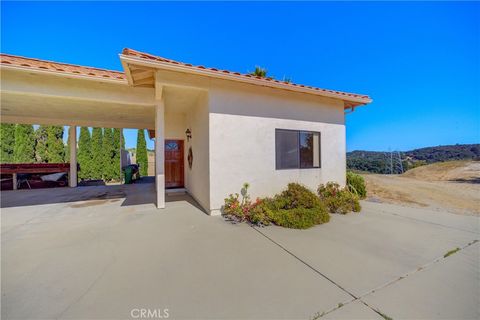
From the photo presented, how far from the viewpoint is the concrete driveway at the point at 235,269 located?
5.69 ft

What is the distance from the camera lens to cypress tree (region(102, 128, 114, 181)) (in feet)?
42.5

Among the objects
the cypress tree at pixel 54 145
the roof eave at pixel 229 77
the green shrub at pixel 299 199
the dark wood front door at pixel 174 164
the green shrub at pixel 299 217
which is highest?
the roof eave at pixel 229 77

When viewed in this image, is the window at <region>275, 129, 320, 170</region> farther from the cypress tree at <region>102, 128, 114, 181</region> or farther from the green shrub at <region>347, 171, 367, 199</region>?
the cypress tree at <region>102, 128, 114, 181</region>

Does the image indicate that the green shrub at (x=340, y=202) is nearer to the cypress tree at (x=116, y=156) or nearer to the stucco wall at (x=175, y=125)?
the stucco wall at (x=175, y=125)

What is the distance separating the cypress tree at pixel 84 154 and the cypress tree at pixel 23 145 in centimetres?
313

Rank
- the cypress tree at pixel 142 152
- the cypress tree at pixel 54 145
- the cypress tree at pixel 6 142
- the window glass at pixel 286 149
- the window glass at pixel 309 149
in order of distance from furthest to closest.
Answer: the cypress tree at pixel 142 152 → the cypress tree at pixel 54 145 → the cypress tree at pixel 6 142 → the window glass at pixel 309 149 → the window glass at pixel 286 149

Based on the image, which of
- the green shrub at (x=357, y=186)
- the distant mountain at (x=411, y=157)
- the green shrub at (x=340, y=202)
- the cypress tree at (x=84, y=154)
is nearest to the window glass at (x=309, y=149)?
the green shrub at (x=340, y=202)

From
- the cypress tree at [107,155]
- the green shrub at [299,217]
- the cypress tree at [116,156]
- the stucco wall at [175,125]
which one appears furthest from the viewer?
the cypress tree at [116,156]

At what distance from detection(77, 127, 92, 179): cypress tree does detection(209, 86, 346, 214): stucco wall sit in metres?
13.4

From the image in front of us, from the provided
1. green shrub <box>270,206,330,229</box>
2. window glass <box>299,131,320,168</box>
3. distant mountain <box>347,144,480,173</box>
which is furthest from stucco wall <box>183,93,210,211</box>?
distant mountain <box>347,144,480,173</box>

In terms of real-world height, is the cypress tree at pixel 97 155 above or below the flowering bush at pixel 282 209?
above

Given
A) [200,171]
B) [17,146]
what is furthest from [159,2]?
[17,146]

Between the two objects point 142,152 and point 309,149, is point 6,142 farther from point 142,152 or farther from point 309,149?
point 309,149

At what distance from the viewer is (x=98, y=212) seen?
15.8 feet
